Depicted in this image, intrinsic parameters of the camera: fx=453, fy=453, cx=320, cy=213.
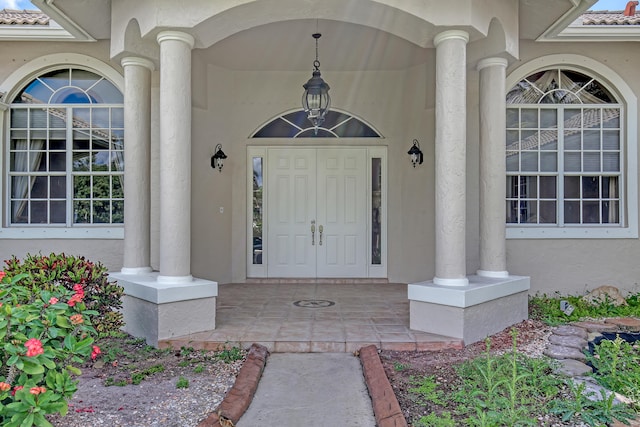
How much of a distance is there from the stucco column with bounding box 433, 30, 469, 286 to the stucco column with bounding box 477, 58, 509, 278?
84 cm

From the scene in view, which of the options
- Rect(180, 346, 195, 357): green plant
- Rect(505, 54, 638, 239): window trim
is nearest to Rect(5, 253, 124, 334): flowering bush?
Rect(180, 346, 195, 357): green plant

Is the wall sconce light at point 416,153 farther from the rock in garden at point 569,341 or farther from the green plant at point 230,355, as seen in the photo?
the green plant at point 230,355

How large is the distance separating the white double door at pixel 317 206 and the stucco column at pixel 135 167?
2.84 metres

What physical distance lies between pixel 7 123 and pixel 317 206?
16.0 ft

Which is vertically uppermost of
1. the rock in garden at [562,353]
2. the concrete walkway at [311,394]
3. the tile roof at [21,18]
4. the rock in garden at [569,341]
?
the tile roof at [21,18]

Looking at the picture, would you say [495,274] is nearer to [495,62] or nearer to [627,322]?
[627,322]

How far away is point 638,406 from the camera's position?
3066 mm

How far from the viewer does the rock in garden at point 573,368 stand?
12.0 feet

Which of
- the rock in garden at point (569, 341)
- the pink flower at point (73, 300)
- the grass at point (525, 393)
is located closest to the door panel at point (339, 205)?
the rock in garden at point (569, 341)

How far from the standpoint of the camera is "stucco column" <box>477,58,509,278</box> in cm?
525

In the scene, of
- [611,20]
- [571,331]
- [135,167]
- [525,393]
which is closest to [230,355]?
[525,393]

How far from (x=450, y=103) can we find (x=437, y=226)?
49.4 inches

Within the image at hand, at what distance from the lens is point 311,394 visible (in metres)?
3.38

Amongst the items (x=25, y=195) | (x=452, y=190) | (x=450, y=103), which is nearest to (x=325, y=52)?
(x=450, y=103)
